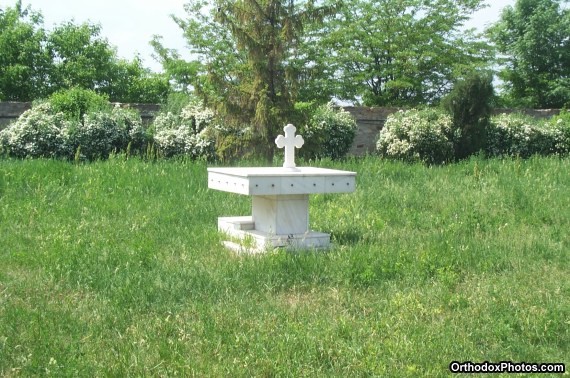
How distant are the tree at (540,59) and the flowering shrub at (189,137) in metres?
19.6

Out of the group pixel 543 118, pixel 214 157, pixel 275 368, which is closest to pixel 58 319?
pixel 275 368

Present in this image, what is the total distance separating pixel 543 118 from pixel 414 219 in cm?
1203

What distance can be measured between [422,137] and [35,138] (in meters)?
7.90

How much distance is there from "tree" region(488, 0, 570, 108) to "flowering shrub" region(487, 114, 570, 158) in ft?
48.8

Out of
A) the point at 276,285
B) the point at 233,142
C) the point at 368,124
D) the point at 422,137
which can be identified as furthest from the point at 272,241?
the point at 368,124

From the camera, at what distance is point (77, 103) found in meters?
17.2

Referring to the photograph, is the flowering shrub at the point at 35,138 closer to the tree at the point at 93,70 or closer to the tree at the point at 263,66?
the tree at the point at 263,66

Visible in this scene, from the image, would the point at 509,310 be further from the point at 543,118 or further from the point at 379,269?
the point at 543,118

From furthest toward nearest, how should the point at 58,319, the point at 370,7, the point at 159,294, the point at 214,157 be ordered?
the point at 370,7 → the point at 214,157 → the point at 159,294 → the point at 58,319

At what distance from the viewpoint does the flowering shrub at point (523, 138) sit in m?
17.7

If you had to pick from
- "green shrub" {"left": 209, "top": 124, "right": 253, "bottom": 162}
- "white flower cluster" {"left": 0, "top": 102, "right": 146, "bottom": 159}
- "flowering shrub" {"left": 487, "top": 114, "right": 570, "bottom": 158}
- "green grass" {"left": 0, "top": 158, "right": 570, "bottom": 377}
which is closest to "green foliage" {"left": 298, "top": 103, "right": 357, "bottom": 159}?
"green shrub" {"left": 209, "top": 124, "right": 253, "bottom": 162}

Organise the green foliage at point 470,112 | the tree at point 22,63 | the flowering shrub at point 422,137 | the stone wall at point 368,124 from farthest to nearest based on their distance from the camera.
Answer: the tree at point 22,63 → the stone wall at point 368,124 → the green foliage at point 470,112 → the flowering shrub at point 422,137

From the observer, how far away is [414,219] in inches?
367

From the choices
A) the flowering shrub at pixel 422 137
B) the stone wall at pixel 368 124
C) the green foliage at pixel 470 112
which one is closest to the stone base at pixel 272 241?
the flowering shrub at pixel 422 137
